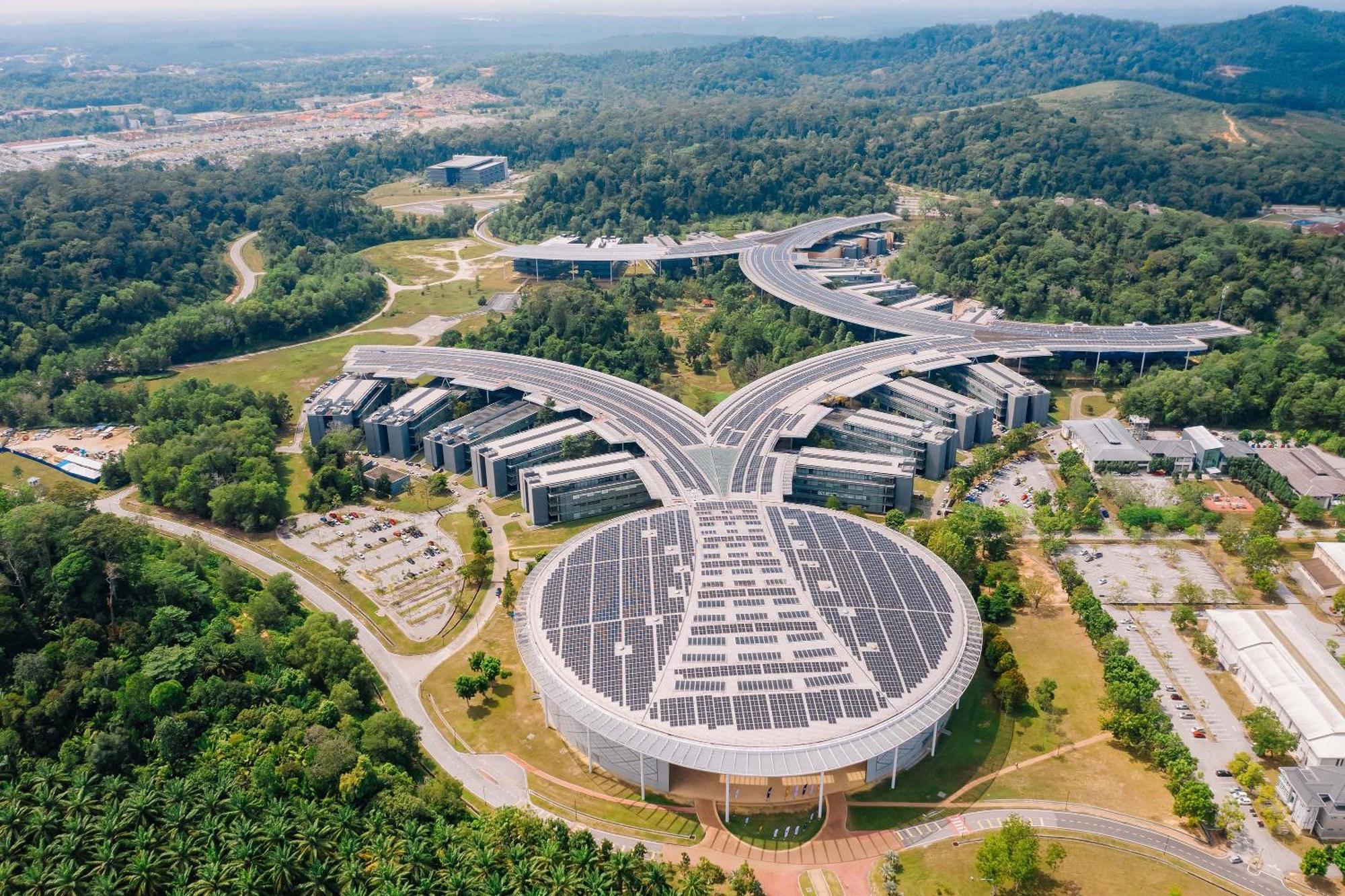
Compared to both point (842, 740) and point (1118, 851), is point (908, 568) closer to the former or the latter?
point (842, 740)

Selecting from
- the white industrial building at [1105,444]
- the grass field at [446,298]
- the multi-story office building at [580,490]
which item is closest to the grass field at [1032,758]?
the white industrial building at [1105,444]

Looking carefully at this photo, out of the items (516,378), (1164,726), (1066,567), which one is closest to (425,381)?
(516,378)

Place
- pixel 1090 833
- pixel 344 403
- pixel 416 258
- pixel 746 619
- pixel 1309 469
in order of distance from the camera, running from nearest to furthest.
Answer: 1. pixel 1090 833
2. pixel 746 619
3. pixel 1309 469
4. pixel 344 403
5. pixel 416 258

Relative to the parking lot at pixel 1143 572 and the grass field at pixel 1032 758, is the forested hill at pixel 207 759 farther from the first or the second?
the parking lot at pixel 1143 572

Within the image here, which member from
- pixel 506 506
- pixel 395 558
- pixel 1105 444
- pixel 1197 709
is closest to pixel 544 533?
pixel 506 506

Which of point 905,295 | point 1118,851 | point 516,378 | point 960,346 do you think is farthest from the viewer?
point 905,295

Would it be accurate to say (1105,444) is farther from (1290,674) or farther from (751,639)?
(751,639)

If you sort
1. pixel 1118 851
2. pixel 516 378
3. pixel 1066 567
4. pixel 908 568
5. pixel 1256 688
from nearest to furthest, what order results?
pixel 1118 851, pixel 1256 688, pixel 908 568, pixel 1066 567, pixel 516 378
